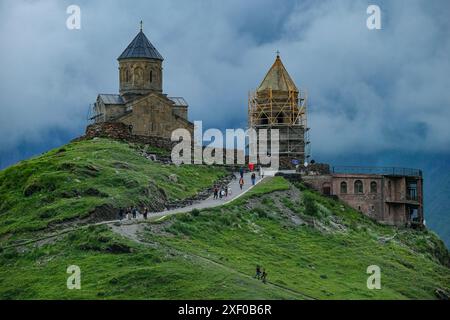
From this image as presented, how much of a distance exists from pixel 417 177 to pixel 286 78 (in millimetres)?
14275

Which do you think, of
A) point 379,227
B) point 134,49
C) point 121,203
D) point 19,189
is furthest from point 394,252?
point 134,49

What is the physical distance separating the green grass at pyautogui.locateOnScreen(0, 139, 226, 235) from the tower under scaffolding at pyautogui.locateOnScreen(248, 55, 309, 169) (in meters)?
12.2

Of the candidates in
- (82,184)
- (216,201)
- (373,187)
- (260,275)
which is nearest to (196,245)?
(260,275)

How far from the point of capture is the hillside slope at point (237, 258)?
2872 inches

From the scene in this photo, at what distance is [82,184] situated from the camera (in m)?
88.6

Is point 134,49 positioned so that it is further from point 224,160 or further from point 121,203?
point 121,203

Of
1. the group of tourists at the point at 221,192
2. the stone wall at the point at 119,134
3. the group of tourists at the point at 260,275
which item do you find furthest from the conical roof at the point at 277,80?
the group of tourists at the point at 260,275

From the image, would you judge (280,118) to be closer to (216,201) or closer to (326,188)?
(326,188)

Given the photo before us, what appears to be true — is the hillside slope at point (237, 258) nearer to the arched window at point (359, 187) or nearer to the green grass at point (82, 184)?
the green grass at point (82, 184)

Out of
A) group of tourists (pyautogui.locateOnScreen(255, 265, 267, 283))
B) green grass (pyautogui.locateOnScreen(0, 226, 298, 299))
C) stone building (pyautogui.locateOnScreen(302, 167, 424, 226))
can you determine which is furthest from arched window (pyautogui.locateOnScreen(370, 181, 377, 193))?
green grass (pyautogui.locateOnScreen(0, 226, 298, 299))

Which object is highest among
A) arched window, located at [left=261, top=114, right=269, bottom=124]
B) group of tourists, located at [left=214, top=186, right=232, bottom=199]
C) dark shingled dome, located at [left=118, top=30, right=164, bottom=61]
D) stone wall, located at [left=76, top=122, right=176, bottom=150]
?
dark shingled dome, located at [left=118, top=30, right=164, bottom=61]

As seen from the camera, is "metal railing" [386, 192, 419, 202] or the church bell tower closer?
"metal railing" [386, 192, 419, 202]

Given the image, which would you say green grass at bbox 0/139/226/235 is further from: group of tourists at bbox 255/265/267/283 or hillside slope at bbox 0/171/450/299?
group of tourists at bbox 255/265/267/283

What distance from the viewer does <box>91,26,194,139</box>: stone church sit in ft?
363
